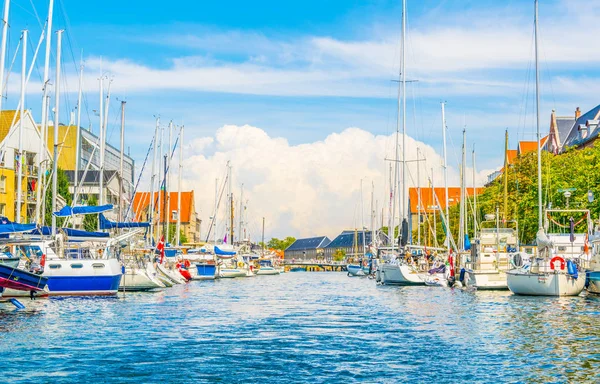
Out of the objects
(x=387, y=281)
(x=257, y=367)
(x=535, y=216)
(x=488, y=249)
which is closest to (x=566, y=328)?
(x=257, y=367)

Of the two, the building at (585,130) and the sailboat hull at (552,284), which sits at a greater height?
the building at (585,130)

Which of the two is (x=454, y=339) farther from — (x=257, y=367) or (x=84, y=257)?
(x=84, y=257)

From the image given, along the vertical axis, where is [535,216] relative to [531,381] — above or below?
above

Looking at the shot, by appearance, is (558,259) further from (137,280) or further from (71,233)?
(71,233)

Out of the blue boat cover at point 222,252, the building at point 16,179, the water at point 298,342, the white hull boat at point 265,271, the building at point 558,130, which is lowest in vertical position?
the white hull boat at point 265,271

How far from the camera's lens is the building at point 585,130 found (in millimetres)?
127562

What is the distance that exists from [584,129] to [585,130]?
419 mm

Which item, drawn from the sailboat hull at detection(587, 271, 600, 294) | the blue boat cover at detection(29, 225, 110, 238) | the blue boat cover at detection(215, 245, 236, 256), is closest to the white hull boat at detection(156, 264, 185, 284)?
the blue boat cover at detection(29, 225, 110, 238)

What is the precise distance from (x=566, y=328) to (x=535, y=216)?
2232 inches

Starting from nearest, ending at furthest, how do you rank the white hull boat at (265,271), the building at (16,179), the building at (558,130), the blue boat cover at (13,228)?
the blue boat cover at (13,228) < the building at (16,179) < the building at (558,130) < the white hull boat at (265,271)

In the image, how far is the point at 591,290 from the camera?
56.3 meters

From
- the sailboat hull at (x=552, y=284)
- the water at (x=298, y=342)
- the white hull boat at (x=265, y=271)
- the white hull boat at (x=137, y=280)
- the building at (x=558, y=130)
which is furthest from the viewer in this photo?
the white hull boat at (x=265, y=271)

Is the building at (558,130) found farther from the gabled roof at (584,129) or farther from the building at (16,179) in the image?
the building at (16,179)

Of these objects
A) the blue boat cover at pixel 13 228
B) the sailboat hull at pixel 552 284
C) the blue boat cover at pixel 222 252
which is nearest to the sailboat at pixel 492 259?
the sailboat hull at pixel 552 284
